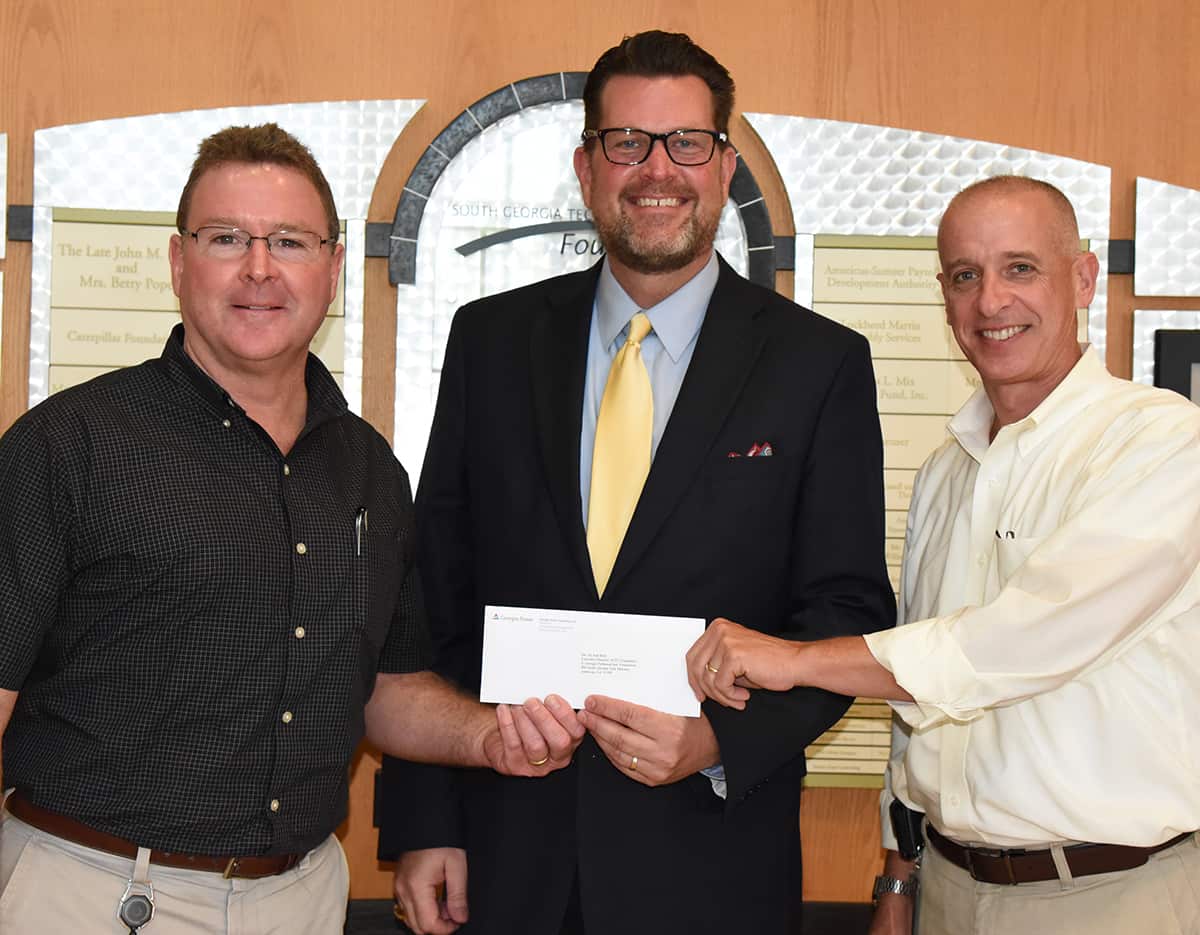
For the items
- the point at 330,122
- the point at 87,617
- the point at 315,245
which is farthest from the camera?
the point at 330,122

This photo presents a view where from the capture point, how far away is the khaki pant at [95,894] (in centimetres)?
183

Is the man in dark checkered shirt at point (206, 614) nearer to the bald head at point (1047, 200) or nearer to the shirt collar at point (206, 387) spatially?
the shirt collar at point (206, 387)

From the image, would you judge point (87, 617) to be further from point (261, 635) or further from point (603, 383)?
point (603, 383)

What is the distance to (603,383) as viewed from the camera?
7.78ft

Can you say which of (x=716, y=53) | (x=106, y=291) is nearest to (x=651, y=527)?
(x=716, y=53)

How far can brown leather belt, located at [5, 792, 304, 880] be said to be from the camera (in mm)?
1840

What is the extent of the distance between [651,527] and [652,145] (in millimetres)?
769

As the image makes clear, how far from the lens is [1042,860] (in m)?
2.16

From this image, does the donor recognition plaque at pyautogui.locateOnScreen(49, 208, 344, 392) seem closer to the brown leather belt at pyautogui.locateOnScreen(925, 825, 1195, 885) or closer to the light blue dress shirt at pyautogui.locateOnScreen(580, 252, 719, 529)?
the light blue dress shirt at pyautogui.locateOnScreen(580, 252, 719, 529)

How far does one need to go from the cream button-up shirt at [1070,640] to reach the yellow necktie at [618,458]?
501 millimetres

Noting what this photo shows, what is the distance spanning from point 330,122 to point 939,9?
5.75ft

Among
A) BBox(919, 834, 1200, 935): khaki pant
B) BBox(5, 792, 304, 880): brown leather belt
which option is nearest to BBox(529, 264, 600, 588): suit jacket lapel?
BBox(5, 792, 304, 880): brown leather belt

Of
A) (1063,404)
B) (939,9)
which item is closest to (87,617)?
(1063,404)

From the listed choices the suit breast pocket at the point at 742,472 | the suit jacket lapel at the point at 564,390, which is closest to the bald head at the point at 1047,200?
the suit breast pocket at the point at 742,472
